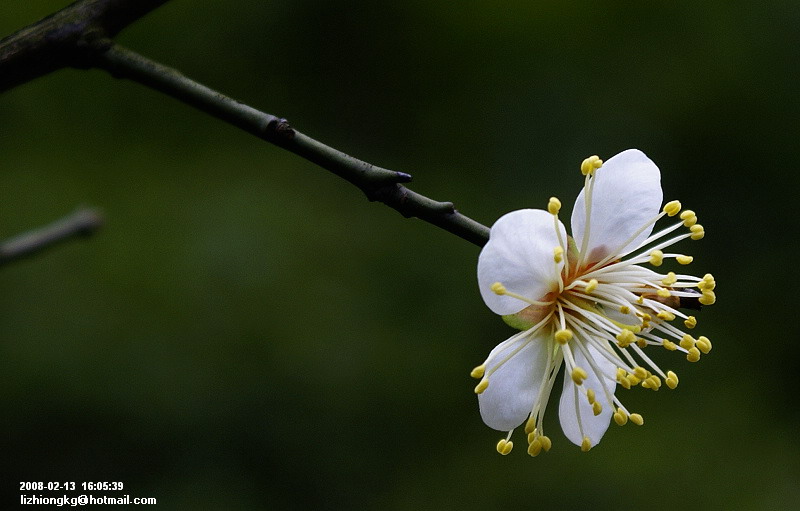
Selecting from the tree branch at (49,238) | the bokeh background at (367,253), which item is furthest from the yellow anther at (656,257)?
the bokeh background at (367,253)

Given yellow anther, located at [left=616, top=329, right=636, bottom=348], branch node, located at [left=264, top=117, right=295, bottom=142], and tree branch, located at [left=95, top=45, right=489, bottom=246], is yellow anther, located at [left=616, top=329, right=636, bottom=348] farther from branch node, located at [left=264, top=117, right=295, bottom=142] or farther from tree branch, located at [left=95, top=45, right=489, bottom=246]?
branch node, located at [left=264, top=117, right=295, bottom=142]

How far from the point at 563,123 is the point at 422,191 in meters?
0.48

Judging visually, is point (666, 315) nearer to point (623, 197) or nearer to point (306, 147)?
point (623, 197)

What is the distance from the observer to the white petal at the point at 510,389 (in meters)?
0.61

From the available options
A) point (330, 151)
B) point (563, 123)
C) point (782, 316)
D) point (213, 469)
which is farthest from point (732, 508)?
point (330, 151)

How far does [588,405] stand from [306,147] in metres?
0.35

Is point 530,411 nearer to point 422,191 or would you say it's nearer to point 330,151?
point 330,151

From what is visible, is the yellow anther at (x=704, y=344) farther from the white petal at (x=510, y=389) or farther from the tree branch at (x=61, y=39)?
the tree branch at (x=61, y=39)

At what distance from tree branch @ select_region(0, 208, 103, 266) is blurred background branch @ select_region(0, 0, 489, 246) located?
15.8 inches

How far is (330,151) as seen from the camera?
0.51 meters

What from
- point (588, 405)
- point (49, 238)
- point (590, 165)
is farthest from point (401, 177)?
point (49, 238)

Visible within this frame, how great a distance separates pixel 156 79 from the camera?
0.52 meters

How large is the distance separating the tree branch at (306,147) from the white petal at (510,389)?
139 mm

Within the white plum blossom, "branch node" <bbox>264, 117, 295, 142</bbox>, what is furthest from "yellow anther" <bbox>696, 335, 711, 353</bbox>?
"branch node" <bbox>264, 117, 295, 142</bbox>
